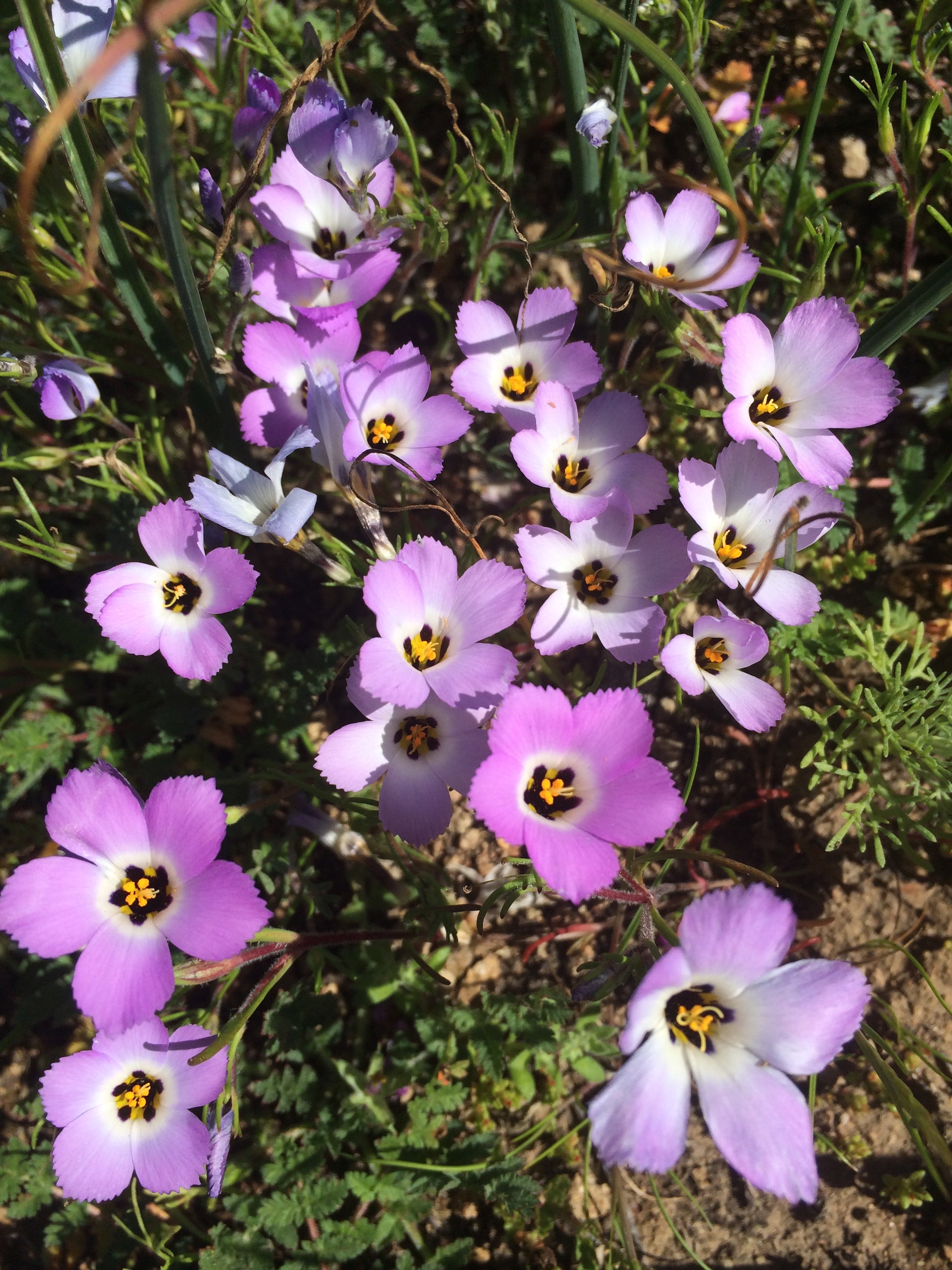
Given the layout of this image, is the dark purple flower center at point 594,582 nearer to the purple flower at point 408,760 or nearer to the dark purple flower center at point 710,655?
the dark purple flower center at point 710,655

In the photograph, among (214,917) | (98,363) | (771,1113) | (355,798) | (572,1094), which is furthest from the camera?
(572,1094)

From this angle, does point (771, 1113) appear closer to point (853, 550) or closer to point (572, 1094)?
point (572, 1094)

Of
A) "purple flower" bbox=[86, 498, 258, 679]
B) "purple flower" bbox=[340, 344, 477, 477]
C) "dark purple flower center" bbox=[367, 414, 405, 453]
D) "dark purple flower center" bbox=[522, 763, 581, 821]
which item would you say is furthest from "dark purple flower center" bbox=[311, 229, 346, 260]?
"dark purple flower center" bbox=[522, 763, 581, 821]

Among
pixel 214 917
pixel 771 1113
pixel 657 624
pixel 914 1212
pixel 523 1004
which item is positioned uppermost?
pixel 657 624

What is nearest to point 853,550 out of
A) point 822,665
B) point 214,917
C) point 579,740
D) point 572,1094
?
point 822,665

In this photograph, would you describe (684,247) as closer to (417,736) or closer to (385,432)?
(385,432)

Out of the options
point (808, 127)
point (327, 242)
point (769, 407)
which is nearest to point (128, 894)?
point (327, 242)
